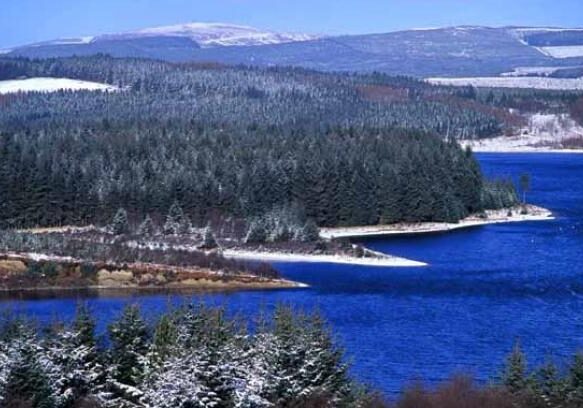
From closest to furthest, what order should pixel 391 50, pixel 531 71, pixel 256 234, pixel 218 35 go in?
pixel 256 234, pixel 531 71, pixel 391 50, pixel 218 35

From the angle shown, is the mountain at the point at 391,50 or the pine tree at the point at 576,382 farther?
the mountain at the point at 391,50

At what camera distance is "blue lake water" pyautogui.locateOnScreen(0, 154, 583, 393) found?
1427 cm

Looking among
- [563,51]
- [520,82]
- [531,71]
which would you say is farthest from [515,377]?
[563,51]

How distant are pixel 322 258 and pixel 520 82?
6640 cm

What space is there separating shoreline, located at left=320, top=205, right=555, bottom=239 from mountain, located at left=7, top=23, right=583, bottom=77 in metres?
68.2

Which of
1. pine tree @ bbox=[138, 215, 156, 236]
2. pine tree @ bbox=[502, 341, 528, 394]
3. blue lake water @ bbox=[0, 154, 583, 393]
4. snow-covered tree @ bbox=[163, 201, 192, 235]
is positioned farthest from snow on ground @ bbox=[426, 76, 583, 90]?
pine tree @ bbox=[502, 341, 528, 394]

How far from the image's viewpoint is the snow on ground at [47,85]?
5694 centimetres

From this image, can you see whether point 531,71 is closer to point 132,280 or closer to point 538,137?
point 538,137

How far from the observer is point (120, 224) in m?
25.8

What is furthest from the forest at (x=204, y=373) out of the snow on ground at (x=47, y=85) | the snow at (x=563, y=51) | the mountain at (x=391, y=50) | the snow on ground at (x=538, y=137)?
the snow at (x=563, y=51)

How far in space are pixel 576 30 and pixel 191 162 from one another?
100 m

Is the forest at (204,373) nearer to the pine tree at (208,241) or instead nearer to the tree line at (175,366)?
the tree line at (175,366)

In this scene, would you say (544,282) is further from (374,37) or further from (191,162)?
(374,37)

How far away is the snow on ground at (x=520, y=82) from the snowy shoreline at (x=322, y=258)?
5927 cm
